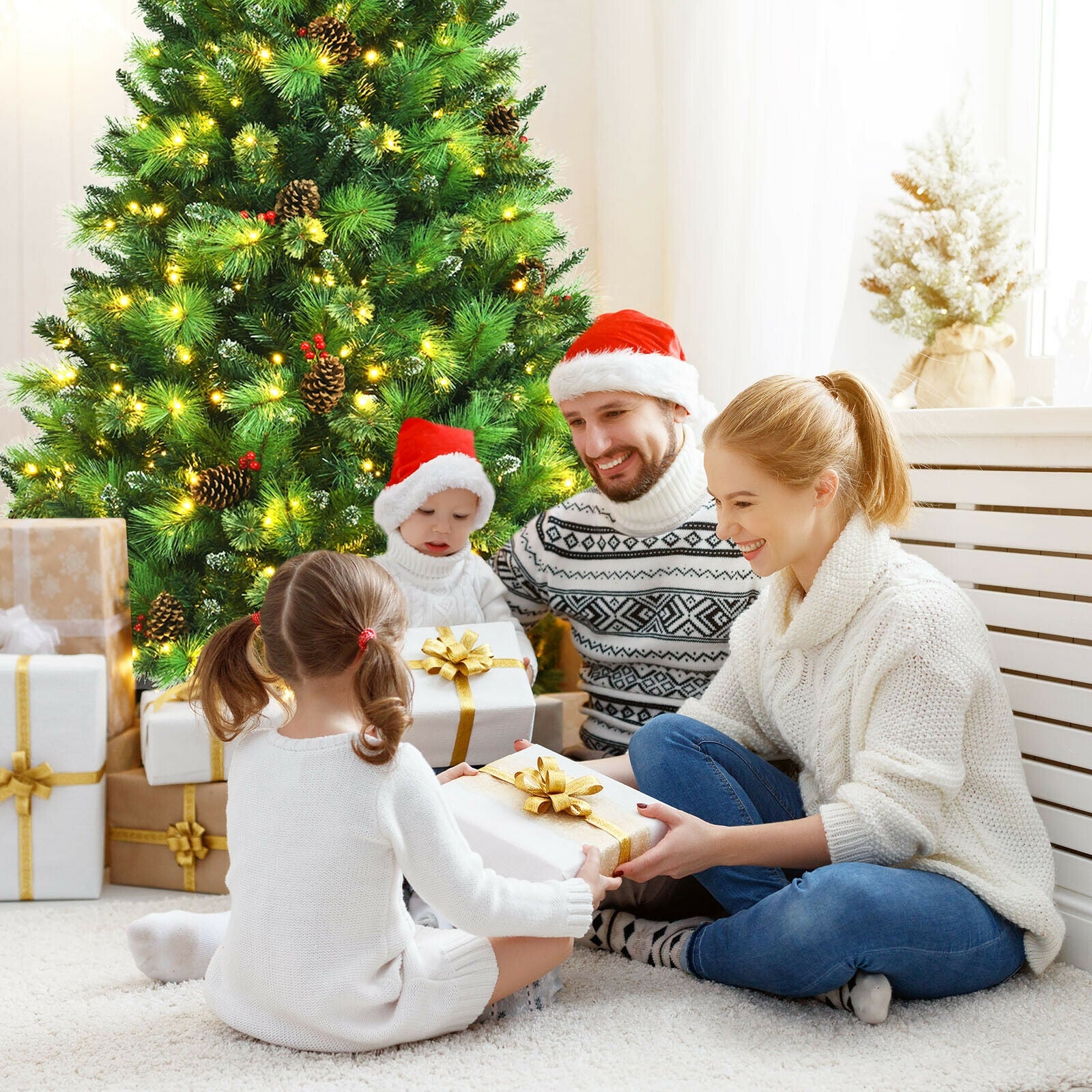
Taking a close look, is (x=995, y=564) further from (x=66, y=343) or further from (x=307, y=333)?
(x=66, y=343)

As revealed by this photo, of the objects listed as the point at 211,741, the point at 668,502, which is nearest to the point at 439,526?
the point at 668,502

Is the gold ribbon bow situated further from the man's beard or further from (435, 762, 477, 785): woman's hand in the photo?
the man's beard

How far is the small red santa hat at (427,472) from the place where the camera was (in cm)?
187

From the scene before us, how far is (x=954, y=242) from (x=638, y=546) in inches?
37.4

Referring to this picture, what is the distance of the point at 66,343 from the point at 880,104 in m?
2.02

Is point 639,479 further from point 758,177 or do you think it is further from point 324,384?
point 758,177

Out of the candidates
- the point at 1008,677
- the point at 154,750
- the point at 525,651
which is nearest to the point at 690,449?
the point at 525,651

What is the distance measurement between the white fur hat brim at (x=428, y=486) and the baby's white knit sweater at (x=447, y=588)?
51mm

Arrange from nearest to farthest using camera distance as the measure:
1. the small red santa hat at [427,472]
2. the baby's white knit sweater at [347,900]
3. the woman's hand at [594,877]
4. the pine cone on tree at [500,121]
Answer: the baby's white knit sweater at [347,900] < the woman's hand at [594,877] < the small red santa hat at [427,472] < the pine cone on tree at [500,121]

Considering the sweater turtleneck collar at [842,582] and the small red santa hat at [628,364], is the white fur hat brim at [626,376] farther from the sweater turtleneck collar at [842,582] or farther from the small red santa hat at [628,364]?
the sweater turtleneck collar at [842,582]

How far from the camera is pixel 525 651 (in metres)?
1.87

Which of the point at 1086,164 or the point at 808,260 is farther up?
the point at 1086,164

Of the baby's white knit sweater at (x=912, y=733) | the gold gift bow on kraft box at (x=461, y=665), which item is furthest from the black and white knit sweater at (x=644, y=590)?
the baby's white knit sweater at (x=912, y=733)

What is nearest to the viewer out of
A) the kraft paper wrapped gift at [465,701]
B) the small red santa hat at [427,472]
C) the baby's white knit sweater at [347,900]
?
the baby's white knit sweater at [347,900]
